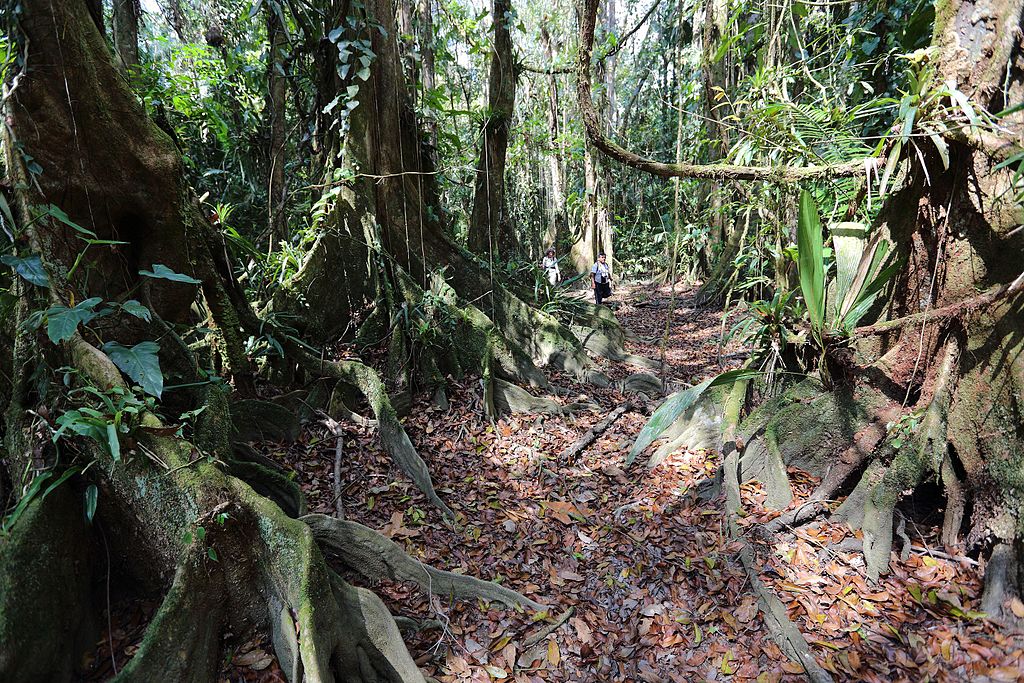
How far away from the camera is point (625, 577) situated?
342cm

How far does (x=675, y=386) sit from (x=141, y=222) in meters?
5.65

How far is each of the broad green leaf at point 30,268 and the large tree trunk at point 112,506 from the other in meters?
0.06

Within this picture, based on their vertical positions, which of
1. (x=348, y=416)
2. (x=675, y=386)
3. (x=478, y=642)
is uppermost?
(x=348, y=416)

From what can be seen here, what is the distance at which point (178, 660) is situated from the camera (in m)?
2.10

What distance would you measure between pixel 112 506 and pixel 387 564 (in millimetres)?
1499

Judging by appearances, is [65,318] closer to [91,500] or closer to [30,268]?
[30,268]

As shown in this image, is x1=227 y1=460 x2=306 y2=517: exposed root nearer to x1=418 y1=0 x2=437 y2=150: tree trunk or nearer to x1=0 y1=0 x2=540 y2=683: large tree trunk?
x1=0 y1=0 x2=540 y2=683: large tree trunk

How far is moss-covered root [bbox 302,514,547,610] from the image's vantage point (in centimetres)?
307

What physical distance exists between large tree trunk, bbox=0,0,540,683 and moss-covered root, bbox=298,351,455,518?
1022mm

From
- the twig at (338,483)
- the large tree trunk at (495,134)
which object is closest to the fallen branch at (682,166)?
the twig at (338,483)

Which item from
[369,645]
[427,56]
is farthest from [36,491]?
[427,56]

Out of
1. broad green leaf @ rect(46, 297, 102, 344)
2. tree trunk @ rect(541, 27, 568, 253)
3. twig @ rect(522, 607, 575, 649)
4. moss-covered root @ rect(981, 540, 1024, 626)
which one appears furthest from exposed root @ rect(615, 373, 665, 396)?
tree trunk @ rect(541, 27, 568, 253)

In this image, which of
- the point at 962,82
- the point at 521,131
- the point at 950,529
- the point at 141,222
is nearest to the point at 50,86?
the point at 141,222

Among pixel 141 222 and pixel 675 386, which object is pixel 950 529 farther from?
pixel 141 222
